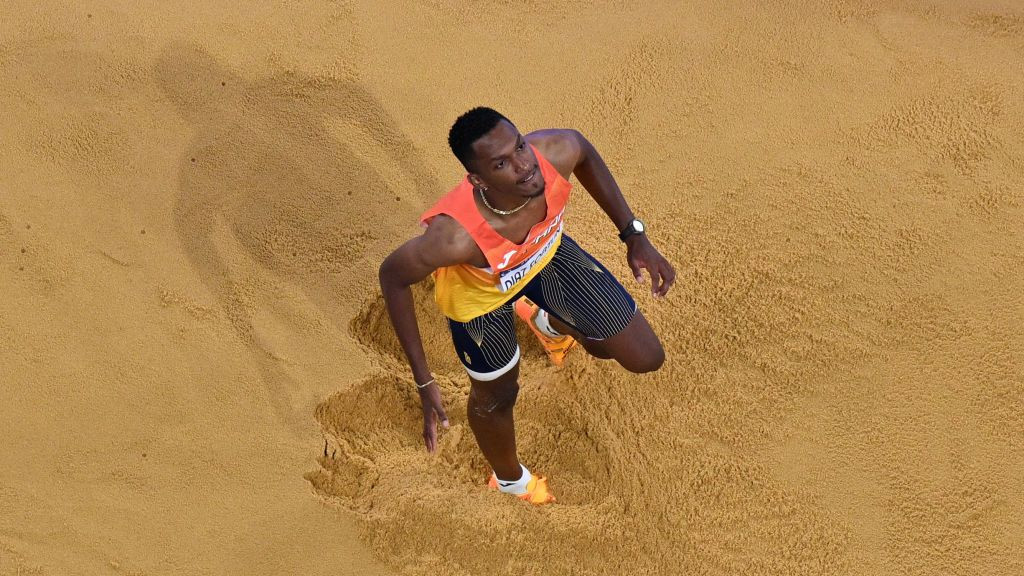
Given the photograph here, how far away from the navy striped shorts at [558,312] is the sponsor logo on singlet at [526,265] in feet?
0.44

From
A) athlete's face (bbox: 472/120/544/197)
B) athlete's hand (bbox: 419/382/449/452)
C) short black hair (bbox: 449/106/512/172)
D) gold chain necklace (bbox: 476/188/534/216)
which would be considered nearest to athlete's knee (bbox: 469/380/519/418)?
athlete's hand (bbox: 419/382/449/452)

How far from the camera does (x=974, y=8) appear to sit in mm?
5719

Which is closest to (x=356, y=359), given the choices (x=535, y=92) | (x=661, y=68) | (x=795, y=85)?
(x=535, y=92)

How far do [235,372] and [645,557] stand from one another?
2016 mm

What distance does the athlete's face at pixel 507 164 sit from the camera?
322cm

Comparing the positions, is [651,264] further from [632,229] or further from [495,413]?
[495,413]

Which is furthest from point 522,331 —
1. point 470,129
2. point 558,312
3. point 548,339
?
point 470,129

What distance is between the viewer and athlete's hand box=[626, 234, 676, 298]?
149 inches

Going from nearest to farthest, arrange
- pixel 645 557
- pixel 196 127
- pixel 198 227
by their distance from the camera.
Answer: pixel 645 557 < pixel 198 227 < pixel 196 127

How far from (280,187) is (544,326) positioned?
1.73 metres

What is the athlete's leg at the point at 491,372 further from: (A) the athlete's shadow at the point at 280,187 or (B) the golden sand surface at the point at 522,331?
(A) the athlete's shadow at the point at 280,187

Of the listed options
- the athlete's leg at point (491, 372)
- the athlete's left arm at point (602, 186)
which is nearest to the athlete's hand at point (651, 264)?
the athlete's left arm at point (602, 186)

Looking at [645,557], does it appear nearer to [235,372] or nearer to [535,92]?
[235,372]

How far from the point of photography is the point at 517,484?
4.07m
